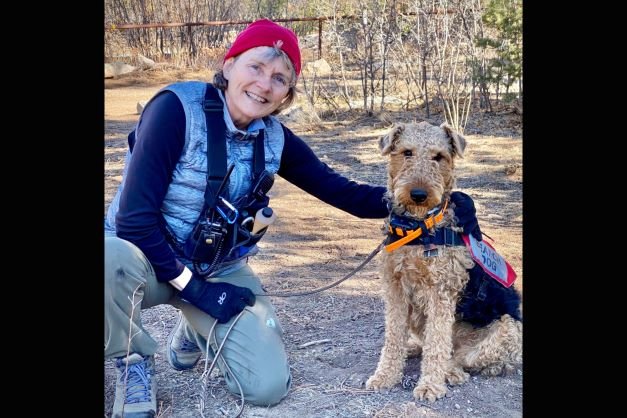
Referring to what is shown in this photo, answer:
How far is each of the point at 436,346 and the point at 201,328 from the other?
123 centimetres

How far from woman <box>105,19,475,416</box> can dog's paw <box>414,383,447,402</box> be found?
0.68m

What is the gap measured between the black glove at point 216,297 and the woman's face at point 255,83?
0.88 metres

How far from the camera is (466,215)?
3.60 m

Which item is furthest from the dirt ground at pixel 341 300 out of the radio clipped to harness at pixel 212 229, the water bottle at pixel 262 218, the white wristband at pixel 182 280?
the water bottle at pixel 262 218

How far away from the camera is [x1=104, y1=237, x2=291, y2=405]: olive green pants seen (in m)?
3.29

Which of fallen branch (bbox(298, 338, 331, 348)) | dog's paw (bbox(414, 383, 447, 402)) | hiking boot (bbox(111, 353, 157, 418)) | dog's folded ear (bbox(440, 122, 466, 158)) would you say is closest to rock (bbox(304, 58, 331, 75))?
fallen branch (bbox(298, 338, 331, 348))

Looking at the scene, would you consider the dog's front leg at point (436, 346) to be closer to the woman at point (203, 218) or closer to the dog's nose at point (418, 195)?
the dog's nose at point (418, 195)
